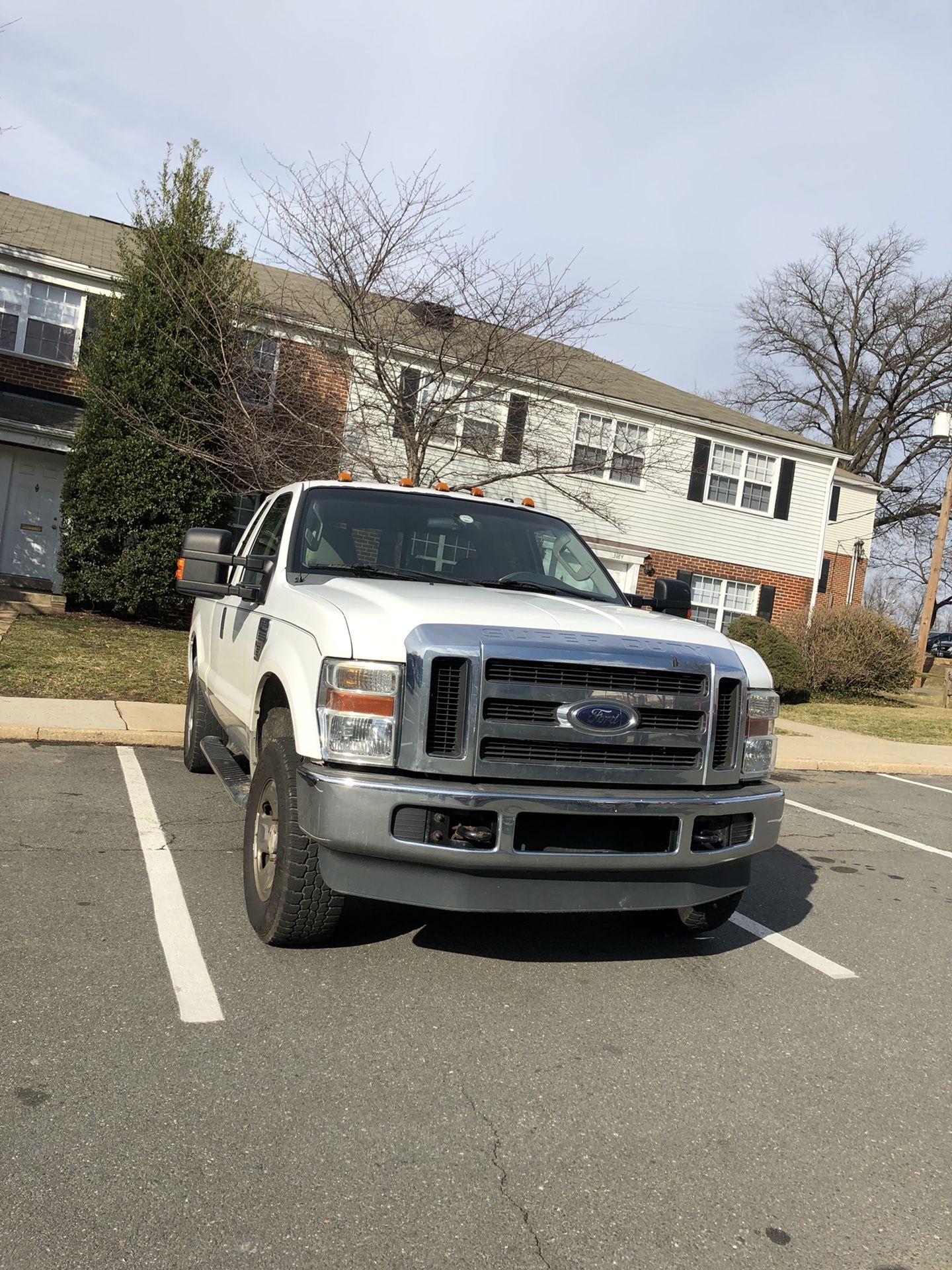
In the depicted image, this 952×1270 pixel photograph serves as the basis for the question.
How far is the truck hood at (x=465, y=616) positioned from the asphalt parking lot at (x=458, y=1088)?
1.30 m

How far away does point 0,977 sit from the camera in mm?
3520

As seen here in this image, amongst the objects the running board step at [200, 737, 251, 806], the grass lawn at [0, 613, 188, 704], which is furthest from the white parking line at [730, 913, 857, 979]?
the grass lawn at [0, 613, 188, 704]

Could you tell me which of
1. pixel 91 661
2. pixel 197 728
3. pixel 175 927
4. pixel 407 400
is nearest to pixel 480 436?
pixel 407 400

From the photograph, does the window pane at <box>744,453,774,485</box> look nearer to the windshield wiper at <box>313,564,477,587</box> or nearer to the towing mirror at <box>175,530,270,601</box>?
the windshield wiper at <box>313,564,477,587</box>

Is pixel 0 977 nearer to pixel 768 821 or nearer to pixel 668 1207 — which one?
pixel 668 1207

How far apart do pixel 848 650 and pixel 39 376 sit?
50.5ft

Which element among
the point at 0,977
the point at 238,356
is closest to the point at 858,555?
the point at 238,356

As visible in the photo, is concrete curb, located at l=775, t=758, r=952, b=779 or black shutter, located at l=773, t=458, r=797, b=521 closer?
concrete curb, located at l=775, t=758, r=952, b=779

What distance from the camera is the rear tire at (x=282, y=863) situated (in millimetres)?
3682

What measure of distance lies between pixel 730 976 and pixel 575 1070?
3.99 ft

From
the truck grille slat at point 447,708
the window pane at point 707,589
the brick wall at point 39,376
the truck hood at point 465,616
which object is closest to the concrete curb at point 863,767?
the truck hood at point 465,616

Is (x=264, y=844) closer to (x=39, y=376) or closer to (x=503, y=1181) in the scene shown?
(x=503, y=1181)

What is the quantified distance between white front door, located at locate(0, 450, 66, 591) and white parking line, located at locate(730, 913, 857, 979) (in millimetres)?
15749

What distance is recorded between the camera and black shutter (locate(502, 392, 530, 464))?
15453 millimetres
